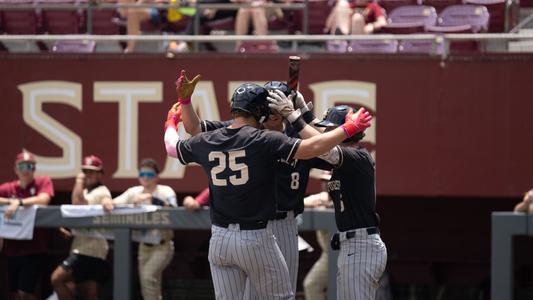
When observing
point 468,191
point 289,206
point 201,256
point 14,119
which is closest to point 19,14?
point 14,119

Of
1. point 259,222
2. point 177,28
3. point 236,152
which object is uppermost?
point 177,28

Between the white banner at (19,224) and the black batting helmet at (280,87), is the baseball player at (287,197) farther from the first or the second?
the white banner at (19,224)

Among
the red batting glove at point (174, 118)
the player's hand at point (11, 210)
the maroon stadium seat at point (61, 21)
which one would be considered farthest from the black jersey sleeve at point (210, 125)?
the maroon stadium seat at point (61, 21)

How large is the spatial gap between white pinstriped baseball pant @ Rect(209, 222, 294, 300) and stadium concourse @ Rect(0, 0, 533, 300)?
12.5 feet

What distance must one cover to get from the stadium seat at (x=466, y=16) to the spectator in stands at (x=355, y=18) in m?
0.62

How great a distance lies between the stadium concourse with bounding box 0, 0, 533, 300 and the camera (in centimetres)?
1082

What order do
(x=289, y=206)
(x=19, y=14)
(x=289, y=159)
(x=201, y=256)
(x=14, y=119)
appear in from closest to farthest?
(x=289, y=159), (x=289, y=206), (x=201, y=256), (x=14, y=119), (x=19, y=14)

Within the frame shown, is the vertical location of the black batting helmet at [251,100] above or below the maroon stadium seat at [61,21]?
below

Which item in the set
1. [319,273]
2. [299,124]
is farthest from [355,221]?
[319,273]

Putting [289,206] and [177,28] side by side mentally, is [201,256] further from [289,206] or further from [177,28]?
[177,28]

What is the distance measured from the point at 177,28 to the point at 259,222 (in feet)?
20.7

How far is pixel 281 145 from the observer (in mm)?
6270

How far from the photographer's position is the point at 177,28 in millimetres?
12367

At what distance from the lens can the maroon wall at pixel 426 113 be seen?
1079cm
